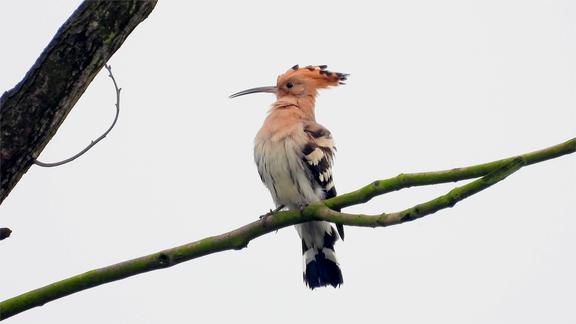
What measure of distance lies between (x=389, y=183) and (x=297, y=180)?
4.97ft

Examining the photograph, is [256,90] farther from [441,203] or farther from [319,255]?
[441,203]

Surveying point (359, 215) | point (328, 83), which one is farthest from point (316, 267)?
point (359, 215)

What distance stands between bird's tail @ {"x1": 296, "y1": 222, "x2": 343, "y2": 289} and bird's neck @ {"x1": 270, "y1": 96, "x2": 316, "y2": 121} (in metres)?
0.63

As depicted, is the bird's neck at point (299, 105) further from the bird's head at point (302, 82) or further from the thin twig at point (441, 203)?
the thin twig at point (441, 203)

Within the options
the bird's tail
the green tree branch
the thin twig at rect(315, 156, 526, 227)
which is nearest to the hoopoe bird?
the bird's tail

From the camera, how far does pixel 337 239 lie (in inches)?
161

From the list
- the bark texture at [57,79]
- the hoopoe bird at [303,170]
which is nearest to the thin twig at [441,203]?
the bark texture at [57,79]

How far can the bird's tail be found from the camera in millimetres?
3943

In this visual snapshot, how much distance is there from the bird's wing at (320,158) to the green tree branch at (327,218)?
1.20m

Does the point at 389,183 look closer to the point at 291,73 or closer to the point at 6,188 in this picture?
the point at 6,188

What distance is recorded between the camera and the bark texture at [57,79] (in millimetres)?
2025

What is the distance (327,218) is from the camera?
2428 millimetres

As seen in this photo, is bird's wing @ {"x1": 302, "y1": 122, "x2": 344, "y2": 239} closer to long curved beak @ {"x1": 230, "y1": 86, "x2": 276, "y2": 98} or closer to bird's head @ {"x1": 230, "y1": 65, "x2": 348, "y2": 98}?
bird's head @ {"x1": 230, "y1": 65, "x2": 348, "y2": 98}

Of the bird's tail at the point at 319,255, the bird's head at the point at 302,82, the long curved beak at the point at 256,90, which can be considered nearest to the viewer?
the bird's tail at the point at 319,255
